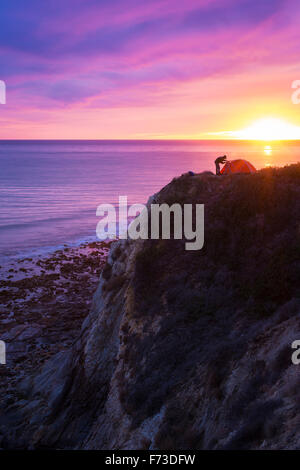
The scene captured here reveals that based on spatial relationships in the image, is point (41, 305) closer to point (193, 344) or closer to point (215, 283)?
point (215, 283)

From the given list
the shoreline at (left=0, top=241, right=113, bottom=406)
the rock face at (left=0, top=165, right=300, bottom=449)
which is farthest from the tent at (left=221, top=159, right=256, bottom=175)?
the shoreline at (left=0, top=241, right=113, bottom=406)

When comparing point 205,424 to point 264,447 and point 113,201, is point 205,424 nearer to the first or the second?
point 264,447

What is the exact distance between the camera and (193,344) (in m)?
11.0

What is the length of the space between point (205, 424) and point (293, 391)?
7.36 feet

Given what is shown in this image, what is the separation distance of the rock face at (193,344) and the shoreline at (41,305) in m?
2.52

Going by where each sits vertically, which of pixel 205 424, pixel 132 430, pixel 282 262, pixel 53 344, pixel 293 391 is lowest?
pixel 53 344

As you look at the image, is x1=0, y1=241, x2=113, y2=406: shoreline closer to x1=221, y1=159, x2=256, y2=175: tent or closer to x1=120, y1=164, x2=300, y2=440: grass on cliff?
x1=120, y1=164, x2=300, y2=440: grass on cliff

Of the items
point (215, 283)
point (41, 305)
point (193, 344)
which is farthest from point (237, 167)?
point (41, 305)

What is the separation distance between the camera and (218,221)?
1462 centimetres

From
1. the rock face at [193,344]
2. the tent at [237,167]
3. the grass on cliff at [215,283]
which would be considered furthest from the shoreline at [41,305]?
the tent at [237,167]

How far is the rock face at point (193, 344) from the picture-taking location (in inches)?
319

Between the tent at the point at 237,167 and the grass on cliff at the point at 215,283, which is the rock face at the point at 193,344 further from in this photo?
the tent at the point at 237,167

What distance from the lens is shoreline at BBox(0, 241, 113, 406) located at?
19.9m
